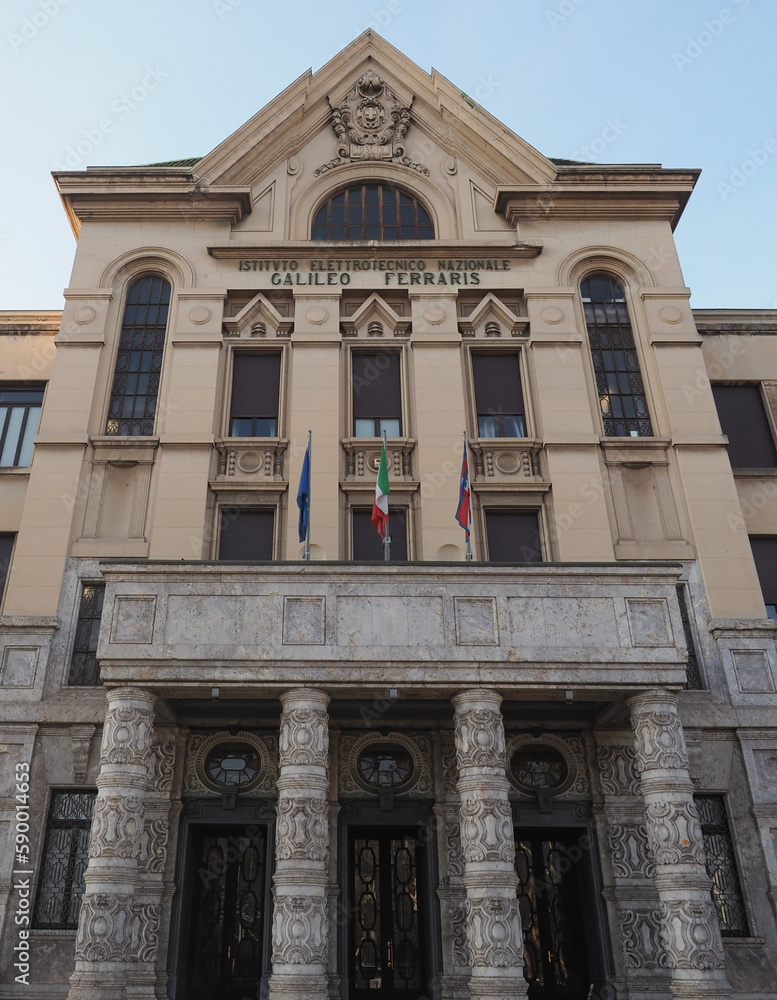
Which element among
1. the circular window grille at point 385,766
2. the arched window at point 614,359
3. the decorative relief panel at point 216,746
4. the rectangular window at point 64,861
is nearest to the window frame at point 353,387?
the arched window at point 614,359

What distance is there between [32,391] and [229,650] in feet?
38.6

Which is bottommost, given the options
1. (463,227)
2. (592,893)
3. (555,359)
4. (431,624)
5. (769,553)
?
(592,893)

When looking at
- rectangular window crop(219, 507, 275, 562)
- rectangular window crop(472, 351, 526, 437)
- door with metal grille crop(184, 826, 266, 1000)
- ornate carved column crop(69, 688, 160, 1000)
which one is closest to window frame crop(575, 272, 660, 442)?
rectangular window crop(472, 351, 526, 437)

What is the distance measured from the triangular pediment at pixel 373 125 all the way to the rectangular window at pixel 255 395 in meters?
5.40

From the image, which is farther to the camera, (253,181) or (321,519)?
(253,181)

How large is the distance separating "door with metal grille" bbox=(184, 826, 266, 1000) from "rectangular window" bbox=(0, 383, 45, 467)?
35.2 ft

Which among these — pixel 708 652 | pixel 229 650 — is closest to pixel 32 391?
pixel 229 650

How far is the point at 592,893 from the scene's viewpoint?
15695 millimetres

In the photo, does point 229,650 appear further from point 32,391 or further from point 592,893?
point 32,391

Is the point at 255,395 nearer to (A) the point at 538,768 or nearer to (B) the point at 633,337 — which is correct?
(B) the point at 633,337

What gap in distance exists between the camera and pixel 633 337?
70.2ft

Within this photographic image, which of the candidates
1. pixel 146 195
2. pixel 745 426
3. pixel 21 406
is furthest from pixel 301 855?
pixel 146 195

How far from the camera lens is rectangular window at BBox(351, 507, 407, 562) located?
18672 millimetres

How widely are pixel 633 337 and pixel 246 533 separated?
439 inches
